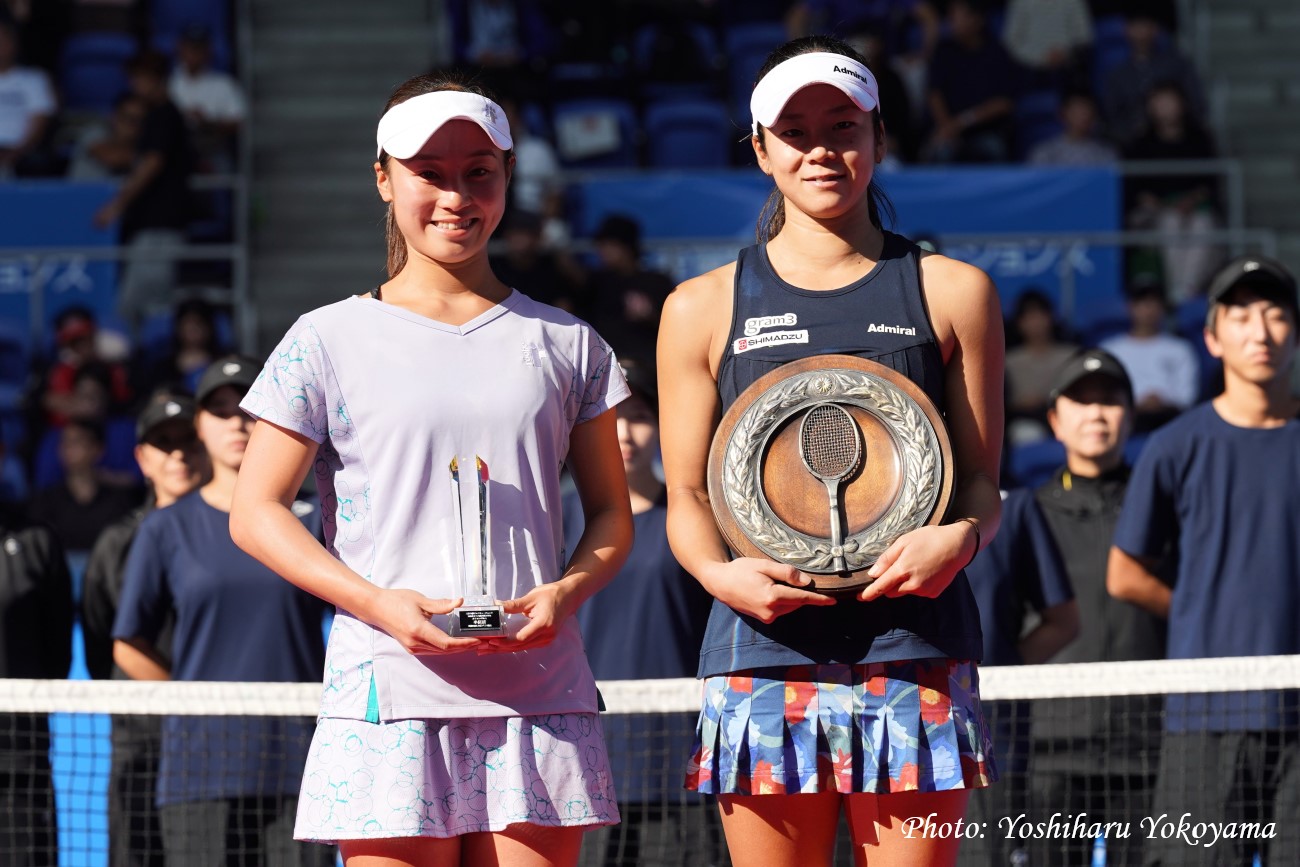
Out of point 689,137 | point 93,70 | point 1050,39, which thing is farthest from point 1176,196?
point 93,70

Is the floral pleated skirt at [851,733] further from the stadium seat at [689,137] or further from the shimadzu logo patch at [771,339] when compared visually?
the stadium seat at [689,137]

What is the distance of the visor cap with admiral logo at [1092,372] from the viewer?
6.58 metres

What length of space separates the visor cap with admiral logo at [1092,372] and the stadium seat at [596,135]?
7604mm

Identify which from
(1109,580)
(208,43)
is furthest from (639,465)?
(208,43)

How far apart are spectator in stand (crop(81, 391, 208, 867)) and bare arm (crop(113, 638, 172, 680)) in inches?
1.5

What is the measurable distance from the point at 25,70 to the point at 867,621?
11.8m

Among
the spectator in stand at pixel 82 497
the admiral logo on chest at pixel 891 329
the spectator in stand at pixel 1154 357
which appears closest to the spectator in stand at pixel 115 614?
the spectator in stand at pixel 82 497

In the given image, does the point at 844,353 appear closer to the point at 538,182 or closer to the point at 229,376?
the point at 229,376

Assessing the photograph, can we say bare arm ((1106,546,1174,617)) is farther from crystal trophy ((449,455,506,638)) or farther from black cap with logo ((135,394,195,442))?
black cap with logo ((135,394,195,442))

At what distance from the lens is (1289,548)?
5434mm

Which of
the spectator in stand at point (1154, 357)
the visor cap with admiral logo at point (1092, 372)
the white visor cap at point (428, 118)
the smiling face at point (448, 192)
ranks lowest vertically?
the spectator in stand at point (1154, 357)

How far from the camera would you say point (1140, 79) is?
13.8 meters

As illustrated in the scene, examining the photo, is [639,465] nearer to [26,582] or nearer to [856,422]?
[26,582]

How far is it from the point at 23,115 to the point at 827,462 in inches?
451
